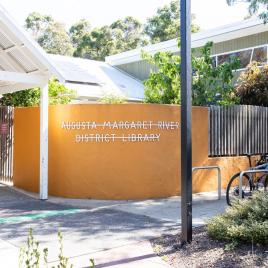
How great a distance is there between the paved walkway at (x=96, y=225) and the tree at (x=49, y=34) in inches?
1595

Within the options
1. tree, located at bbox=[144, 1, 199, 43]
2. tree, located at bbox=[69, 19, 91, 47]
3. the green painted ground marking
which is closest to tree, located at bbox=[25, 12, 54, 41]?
tree, located at bbox=[69, 19, 91, 47]

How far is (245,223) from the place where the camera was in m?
5.96

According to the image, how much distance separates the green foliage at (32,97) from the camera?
543 inches

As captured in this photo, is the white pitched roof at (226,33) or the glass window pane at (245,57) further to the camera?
the glass window pane at (245,57)

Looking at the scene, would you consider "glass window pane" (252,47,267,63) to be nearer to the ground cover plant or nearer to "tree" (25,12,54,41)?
the ground cover plant

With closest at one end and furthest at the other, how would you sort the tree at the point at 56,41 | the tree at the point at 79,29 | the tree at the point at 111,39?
the tree at the point at 111,39 < the tree at the point at 56,41 < the tree at the point at 79,29

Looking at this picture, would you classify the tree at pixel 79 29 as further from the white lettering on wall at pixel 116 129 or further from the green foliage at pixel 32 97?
the white lettering on wall at pixel 116 129

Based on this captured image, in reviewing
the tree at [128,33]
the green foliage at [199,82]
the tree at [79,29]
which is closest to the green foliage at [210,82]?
the green foliage at [199,82]

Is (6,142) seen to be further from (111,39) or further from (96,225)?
(111,39)

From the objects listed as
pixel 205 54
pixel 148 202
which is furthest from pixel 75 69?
pixel 148 202

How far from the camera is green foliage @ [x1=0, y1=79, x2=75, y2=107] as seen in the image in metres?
13.8

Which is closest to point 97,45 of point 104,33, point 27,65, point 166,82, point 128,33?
point 104,33

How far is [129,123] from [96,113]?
808mm

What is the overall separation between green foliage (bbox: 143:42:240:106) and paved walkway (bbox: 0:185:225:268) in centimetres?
427
